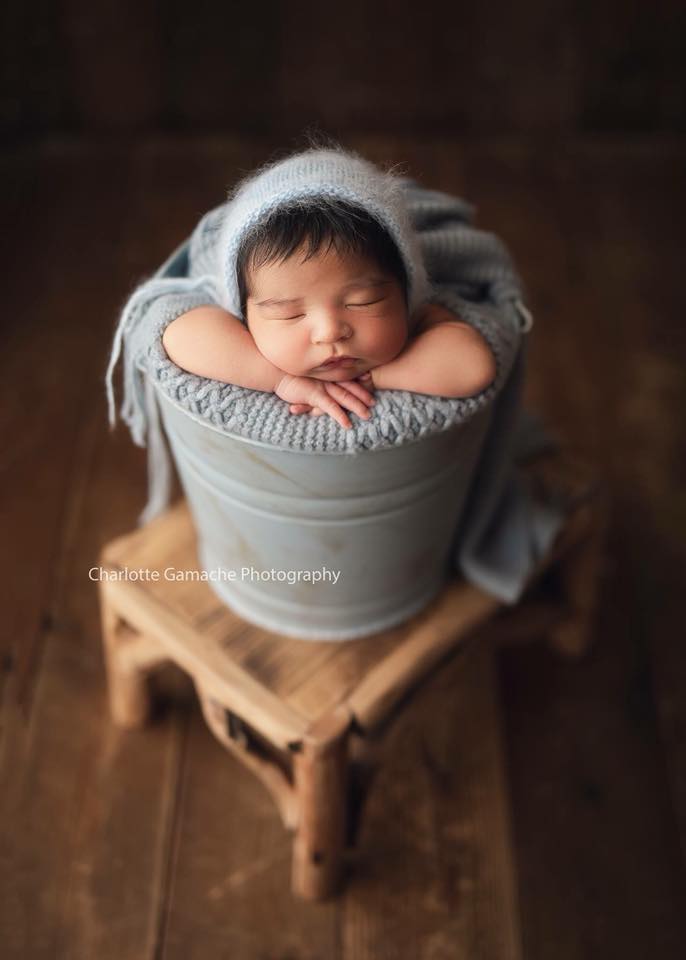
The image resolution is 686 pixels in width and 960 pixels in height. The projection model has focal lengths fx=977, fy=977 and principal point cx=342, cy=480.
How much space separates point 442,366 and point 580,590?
530 mm

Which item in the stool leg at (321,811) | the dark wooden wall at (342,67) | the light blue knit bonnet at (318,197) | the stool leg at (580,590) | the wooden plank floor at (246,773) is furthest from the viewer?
the dark wooden wall at (342,67)

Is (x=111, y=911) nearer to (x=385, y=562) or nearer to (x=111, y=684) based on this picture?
(x=111, y=684)

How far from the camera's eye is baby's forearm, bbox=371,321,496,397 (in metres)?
0.72

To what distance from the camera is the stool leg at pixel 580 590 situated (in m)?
1.11

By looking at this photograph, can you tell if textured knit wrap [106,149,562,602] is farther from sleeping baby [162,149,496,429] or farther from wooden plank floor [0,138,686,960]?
wooden plank floor [0,138,686,960]

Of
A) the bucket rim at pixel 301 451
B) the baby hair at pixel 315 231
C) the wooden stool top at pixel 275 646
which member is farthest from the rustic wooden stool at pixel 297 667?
the baby hair at pixel 315 231

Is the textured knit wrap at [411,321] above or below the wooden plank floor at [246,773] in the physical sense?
above

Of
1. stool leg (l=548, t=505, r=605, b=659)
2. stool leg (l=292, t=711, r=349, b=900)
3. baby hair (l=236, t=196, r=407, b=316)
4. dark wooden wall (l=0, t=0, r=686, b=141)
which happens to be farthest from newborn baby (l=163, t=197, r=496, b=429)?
dark wooden wall (l=0, t=0, r=686, b=141)

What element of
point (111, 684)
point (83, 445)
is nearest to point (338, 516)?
point (111, 684)

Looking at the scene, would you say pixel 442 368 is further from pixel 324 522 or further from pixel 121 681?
pixel 121 681

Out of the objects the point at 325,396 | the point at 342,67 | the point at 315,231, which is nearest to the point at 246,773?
the point at 325,396

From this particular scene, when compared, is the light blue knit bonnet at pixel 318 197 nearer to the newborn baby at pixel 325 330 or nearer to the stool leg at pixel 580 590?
the newborn baby at pixel 325 330

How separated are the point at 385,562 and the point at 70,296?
0.95 m

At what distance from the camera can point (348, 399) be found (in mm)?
717
